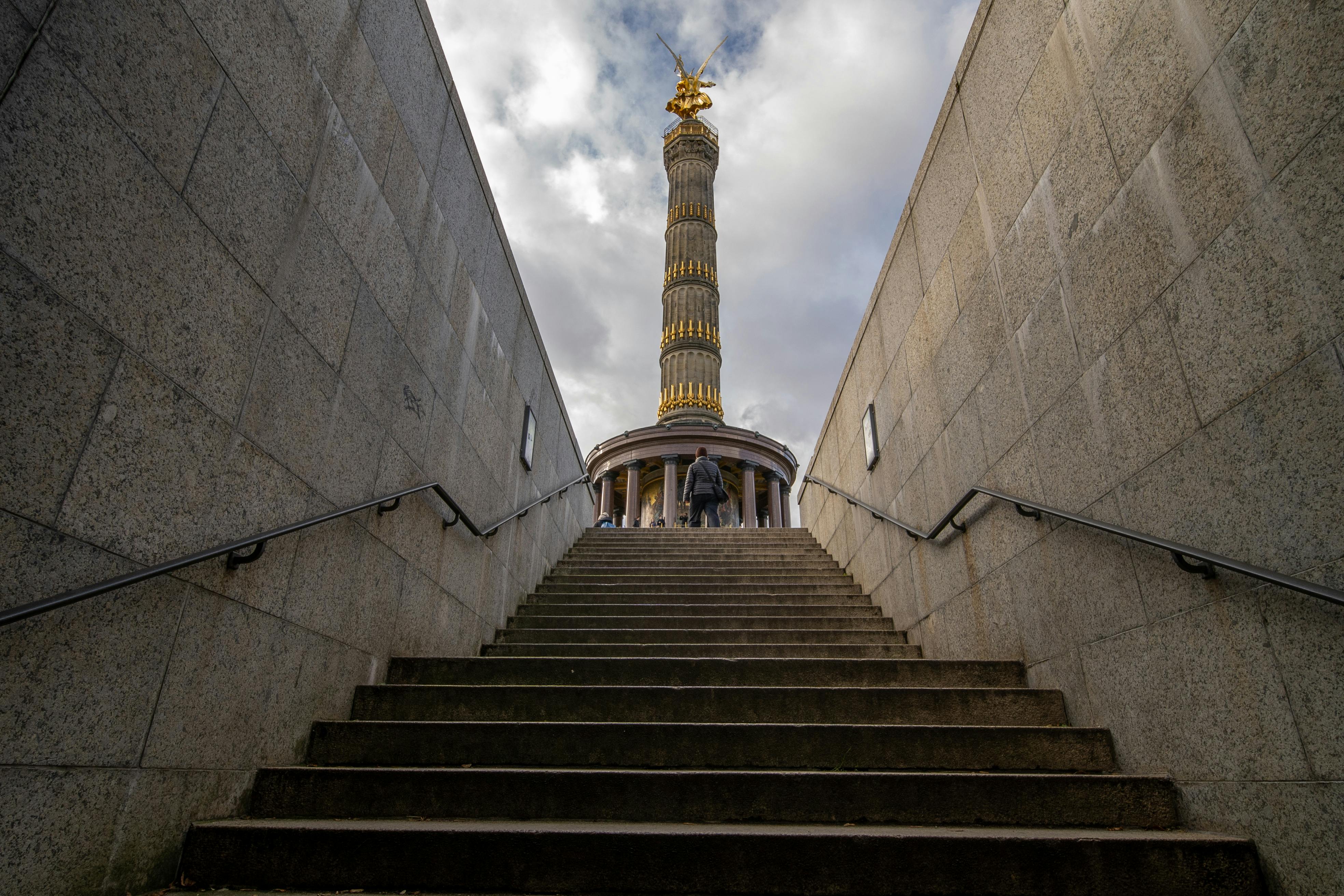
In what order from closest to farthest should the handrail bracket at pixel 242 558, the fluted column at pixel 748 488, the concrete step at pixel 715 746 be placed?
the handrail bracket at pixel 242 558 → the concrete step at pixel 715 746 → the fluted column at pixel 748 488

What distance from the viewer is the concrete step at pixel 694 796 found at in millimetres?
3107

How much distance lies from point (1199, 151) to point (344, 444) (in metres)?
4.28

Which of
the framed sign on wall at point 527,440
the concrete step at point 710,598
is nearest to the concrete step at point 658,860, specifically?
the concrete step at point 710,598

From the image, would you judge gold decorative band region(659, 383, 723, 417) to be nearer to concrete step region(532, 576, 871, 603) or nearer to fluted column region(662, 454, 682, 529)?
fluted column region(662, 454, 682, 529)

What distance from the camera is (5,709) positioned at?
202 cm

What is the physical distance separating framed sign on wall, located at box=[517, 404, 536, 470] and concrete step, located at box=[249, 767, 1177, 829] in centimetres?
468

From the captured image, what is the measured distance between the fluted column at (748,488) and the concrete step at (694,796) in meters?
20.2

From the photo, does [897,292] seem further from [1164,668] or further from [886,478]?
[1164,668]

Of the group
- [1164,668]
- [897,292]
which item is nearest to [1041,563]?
[1164,668]

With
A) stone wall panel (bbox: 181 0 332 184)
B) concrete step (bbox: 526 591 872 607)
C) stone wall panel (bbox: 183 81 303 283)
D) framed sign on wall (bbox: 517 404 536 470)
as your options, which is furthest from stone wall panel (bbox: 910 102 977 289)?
stone wall panel (bbox: 183 81 303 283)

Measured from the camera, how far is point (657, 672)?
4.79 meters

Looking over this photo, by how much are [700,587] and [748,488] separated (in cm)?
1617

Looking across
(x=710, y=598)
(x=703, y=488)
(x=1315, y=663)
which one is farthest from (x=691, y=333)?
(x=1315, y=663)

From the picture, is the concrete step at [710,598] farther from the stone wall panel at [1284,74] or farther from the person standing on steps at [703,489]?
the stone wall panel at [1284,74]
